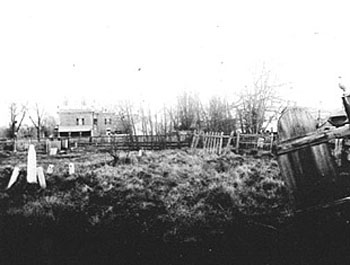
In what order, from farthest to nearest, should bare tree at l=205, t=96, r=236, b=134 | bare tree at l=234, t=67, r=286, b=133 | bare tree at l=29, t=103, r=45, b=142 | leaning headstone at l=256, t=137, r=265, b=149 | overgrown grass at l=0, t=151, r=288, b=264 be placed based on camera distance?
bare tree at l=205, t=96, r=236, b=134, leaning headstone at l=256, t=137, r=265, b=149, bare tree at l=29, t=103, r=45, b=142, bare tree at l=234, t=67, r=286, b=133, overgrown grass at l=0, t=151, r=288, b=264

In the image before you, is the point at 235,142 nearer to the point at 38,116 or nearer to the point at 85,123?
the point at 38,116

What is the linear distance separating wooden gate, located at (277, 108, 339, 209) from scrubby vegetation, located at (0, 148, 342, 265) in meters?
0.75

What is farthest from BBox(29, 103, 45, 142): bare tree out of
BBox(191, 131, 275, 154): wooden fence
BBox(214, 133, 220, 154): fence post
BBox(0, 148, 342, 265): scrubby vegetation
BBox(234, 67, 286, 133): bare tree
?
BBox(214, 133, 220, 154): fence post

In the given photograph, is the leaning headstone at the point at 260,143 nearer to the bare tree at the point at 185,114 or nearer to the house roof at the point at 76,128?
the bare tree at the point at 185,114

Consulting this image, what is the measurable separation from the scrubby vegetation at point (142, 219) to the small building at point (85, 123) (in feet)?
60.5

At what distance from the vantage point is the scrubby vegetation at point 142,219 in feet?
9.78

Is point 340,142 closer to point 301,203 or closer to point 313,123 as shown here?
point 313,123

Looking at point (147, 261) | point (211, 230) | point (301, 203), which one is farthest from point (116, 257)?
point (301, 203)

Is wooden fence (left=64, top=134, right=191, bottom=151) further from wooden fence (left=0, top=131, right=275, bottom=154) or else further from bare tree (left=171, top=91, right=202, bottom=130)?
bare tree (left=171, top=91, right=202, bottom=130)

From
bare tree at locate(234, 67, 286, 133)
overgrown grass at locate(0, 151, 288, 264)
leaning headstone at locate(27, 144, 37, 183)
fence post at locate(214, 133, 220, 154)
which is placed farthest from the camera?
fence post at locate(214, 133, 220, 154)

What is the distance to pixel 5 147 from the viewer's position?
6.55 meters

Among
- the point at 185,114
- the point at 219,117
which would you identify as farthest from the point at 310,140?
the point at 185,114

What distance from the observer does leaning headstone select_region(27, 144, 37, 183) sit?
4.00m

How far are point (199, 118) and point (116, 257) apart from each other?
1251 centimetres
